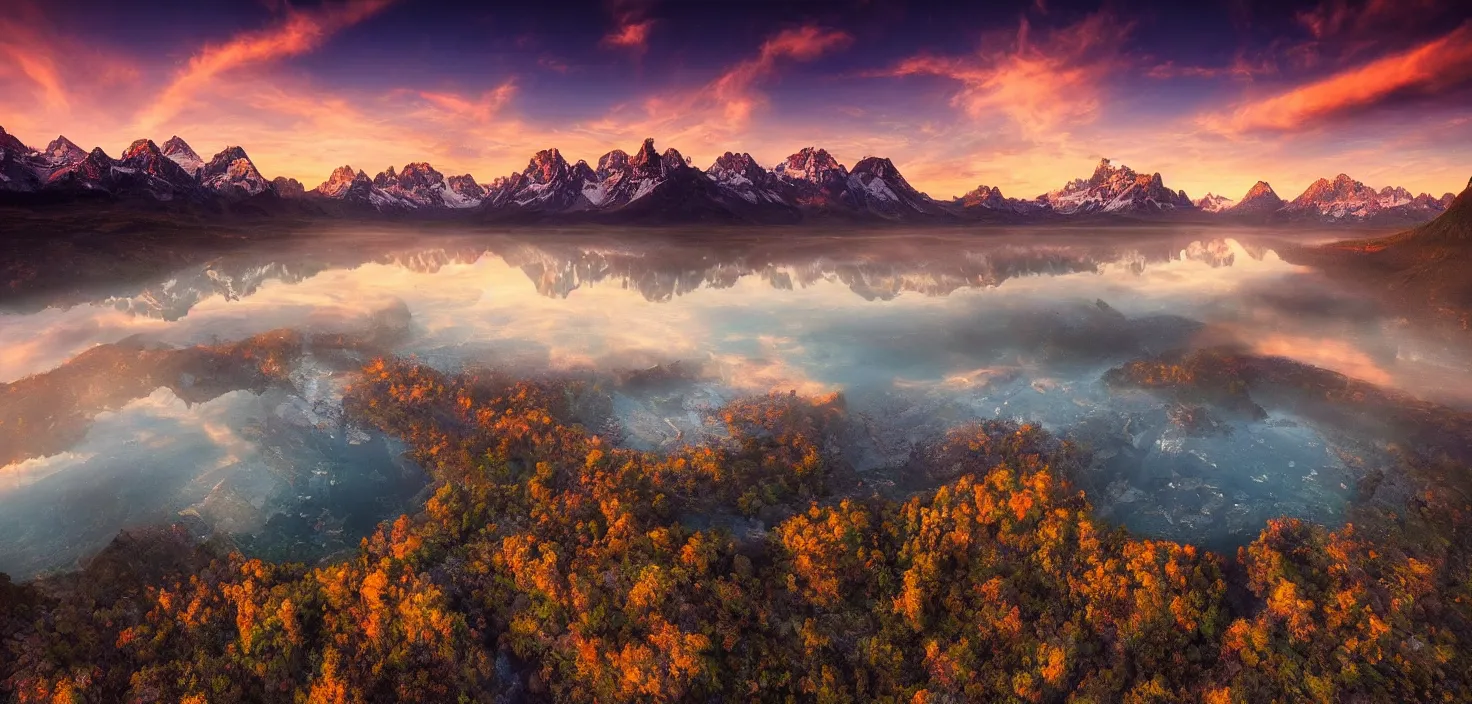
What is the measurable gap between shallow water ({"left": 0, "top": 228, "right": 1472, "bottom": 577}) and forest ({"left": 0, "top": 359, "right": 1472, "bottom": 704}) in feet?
14.0

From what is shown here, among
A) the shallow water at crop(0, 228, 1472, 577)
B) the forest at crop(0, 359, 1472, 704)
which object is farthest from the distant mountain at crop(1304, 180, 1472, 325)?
the forest at crop(0, 359, 1472, 704)

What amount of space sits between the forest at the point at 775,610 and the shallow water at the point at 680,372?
4280mm

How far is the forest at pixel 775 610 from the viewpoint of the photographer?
68.0 ft

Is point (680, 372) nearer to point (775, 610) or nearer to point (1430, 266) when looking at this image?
point (775, 610)

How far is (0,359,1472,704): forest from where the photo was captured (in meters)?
20.7

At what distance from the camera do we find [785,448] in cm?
3372

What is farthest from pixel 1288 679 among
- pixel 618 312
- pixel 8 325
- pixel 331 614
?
pixel 8 325

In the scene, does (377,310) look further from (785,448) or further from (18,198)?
(18,198)

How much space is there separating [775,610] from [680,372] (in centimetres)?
2329

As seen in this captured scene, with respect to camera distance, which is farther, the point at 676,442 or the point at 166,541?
the point at 676,442

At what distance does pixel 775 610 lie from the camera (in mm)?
24531

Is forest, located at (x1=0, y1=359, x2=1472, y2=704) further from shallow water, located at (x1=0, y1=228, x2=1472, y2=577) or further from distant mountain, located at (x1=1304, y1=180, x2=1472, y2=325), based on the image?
distant mountain, located at (x1=1304, y1=180, x2=1472, y2=325)

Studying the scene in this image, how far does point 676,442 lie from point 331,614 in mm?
17476

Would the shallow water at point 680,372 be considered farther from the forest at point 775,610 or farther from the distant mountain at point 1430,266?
the distant mountain at point 1430,266
